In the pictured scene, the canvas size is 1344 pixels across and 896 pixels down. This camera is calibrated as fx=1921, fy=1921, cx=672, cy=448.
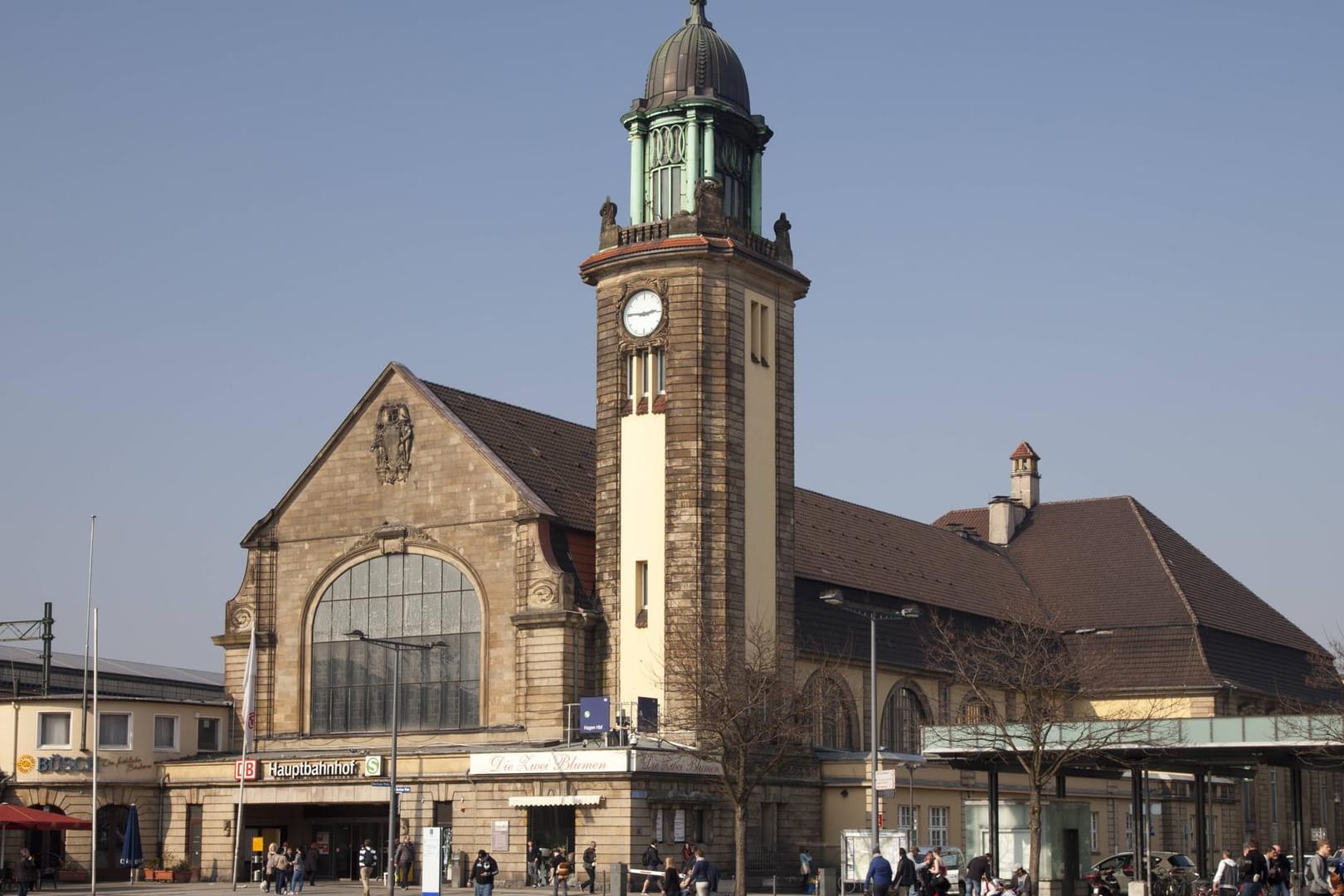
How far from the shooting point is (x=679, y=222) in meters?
67.7

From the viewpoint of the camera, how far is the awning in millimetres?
60000

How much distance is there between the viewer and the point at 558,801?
60656 millimetres

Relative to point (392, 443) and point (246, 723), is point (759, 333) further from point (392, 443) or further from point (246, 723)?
point (246, 723)

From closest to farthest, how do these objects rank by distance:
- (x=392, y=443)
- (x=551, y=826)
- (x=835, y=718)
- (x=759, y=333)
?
(x=551, y=826)
(x=759, y=333)
(x=392, y=443)
(x=835, y=718)

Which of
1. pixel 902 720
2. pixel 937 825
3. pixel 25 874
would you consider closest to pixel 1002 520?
pixel 902 720

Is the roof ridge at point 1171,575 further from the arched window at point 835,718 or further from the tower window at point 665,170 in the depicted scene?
the tower window at point 665,170

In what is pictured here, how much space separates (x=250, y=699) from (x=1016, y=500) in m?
51.5

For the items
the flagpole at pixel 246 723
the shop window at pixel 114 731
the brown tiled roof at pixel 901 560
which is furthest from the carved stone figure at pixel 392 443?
the brown tiled roof at pixel 901 560

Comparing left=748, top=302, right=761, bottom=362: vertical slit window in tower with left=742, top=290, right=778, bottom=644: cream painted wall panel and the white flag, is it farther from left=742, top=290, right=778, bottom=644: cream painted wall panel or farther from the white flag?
the white flag

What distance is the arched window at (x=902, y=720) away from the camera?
80000mm

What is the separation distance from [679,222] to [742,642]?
14933mm

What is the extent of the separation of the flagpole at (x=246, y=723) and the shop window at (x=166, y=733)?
3.02m

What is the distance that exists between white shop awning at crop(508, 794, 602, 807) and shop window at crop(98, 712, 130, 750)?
1751 centimetres

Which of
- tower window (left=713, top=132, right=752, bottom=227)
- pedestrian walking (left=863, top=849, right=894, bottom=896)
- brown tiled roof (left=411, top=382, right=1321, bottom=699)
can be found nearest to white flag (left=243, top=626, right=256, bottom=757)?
brown tiled roof (left=411, top=382, right=1321, bottom=699)
